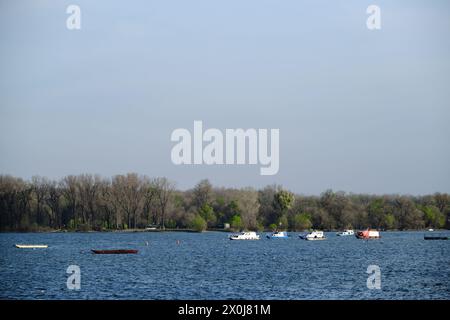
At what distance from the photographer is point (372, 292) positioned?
6288 cm

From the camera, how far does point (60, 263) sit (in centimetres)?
9944

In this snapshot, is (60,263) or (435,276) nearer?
(435,276)

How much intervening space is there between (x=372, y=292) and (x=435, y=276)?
1836 cm
